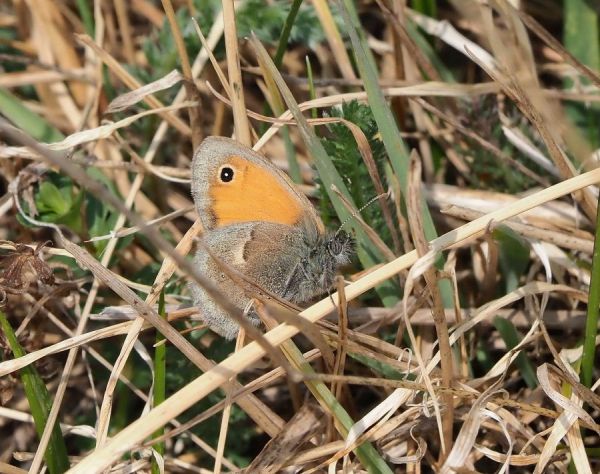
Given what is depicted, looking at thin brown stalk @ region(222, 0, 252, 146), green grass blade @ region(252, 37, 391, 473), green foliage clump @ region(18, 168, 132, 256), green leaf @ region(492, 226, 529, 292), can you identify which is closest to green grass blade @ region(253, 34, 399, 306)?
green grass blade @ region(252, 37, 391, 473)

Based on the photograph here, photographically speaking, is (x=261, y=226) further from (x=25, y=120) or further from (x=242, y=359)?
(x=25, y=120)

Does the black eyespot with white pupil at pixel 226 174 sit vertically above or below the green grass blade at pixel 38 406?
above

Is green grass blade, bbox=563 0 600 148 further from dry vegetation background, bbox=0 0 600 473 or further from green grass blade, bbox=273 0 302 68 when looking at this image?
green grass blade, bbox=273 0 302 68

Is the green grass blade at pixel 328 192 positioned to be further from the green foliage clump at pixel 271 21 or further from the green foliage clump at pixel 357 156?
the green foliage clump at pixel 271 21

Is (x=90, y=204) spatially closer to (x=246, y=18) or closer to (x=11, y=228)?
(x=11, y=228)

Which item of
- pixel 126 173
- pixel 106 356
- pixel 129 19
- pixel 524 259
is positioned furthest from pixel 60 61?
pixel 524 259

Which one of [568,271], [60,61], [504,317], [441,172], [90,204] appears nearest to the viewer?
[504,317]

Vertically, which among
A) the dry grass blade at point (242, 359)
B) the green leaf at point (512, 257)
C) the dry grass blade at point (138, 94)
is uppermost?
the dry grass blade at point (138, 94)

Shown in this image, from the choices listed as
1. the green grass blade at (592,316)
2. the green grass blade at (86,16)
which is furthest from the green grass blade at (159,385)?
the green grass blade at (86,16)
